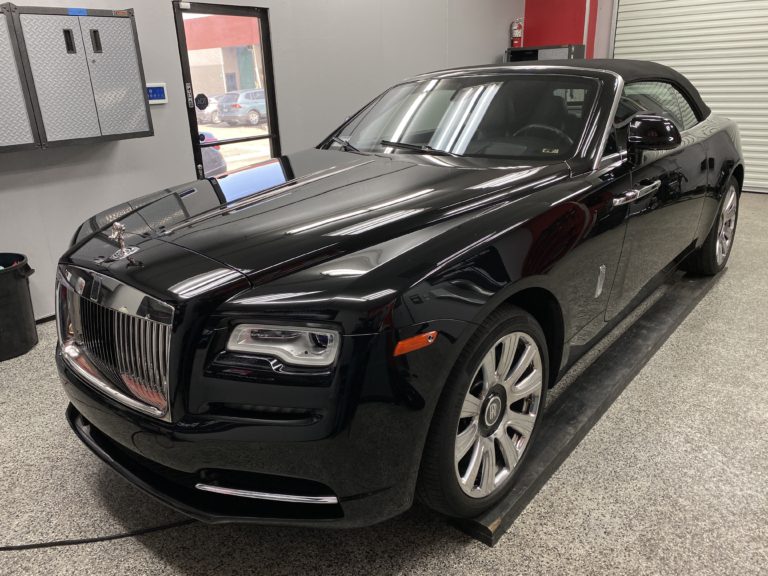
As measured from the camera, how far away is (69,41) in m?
3.35

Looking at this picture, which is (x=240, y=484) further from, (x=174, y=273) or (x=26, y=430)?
(x=26, y=430)

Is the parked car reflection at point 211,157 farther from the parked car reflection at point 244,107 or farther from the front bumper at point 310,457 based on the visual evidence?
the front bumper at point 310,457

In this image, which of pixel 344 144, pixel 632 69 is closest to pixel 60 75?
pixel 344 144

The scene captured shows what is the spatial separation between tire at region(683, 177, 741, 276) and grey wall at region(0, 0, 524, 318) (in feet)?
10.8

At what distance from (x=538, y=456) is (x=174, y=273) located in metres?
1.36

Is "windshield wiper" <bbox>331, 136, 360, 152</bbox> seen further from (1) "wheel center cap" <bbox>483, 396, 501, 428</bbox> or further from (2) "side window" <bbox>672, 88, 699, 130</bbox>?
(2) "side window" <bbox>672, 88, 699, 130</bbox>

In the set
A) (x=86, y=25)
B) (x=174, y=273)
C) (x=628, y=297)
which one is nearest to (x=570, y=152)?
(x=628, y=297)

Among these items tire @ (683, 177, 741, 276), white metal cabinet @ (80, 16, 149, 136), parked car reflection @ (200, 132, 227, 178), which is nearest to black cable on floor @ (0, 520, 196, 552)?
white metal cabinet @ (80, 16, 149, 136)

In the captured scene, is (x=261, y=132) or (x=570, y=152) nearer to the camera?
(x=570, y=152)

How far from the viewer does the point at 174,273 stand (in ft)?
4.72

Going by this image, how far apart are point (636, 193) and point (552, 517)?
4.06 feet

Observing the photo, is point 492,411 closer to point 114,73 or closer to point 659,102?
point 659,102

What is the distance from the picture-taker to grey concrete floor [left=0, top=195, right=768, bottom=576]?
168 cm

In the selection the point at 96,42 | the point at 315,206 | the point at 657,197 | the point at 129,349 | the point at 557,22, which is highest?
the point at 557,22
